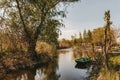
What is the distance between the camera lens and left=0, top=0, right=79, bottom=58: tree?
128 feet

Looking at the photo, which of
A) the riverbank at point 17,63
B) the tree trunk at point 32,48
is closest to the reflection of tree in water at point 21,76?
the riverbank at point 17,63

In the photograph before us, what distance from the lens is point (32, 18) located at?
40.1 meters

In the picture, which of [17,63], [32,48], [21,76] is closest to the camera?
[21,76]

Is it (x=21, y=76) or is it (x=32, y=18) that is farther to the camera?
(x=32, y=18)

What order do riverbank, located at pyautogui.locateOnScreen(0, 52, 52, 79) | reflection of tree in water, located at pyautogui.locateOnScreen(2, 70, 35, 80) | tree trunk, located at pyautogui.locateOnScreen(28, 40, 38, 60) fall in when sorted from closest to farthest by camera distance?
reflection of tree in water, located at pyautogui.locateOnScreen(2, 70, 35, 80) < riverbank, located at pyautogui.locateOnScreen(0, 52, 52, 79) < tree trunk, located at pyautogui.locateOnScreen(28, 40, 38, 60)

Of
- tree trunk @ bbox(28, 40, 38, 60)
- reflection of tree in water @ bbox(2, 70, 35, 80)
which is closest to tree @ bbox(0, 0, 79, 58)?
tree trunk @ bbox(28, 40, 38, 60)

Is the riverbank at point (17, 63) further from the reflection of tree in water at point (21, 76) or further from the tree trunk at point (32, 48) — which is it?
the reflection of tree in water at point (21, 76)

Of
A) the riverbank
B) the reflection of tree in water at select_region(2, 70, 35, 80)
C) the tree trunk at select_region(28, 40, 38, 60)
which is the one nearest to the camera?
the reflection of tree in water at select_region(2, 70, 35, 80)

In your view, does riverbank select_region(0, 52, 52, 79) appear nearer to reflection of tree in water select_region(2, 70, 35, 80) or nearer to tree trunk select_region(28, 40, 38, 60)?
tree trunk select_region(28, 40, 38, 60)

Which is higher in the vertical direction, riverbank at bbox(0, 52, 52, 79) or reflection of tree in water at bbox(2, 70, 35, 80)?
riverbank at bbox(0, 52, 52, 79)

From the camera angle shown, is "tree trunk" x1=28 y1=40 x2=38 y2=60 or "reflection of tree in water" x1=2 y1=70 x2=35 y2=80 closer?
"reflection of tree in water" x1=2 y1=70 x2=35 y2=80

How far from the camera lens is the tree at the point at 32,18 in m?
39.1

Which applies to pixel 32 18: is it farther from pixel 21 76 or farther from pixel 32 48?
pixel 21 76

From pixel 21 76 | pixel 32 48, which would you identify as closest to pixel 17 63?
pixel 32 48
